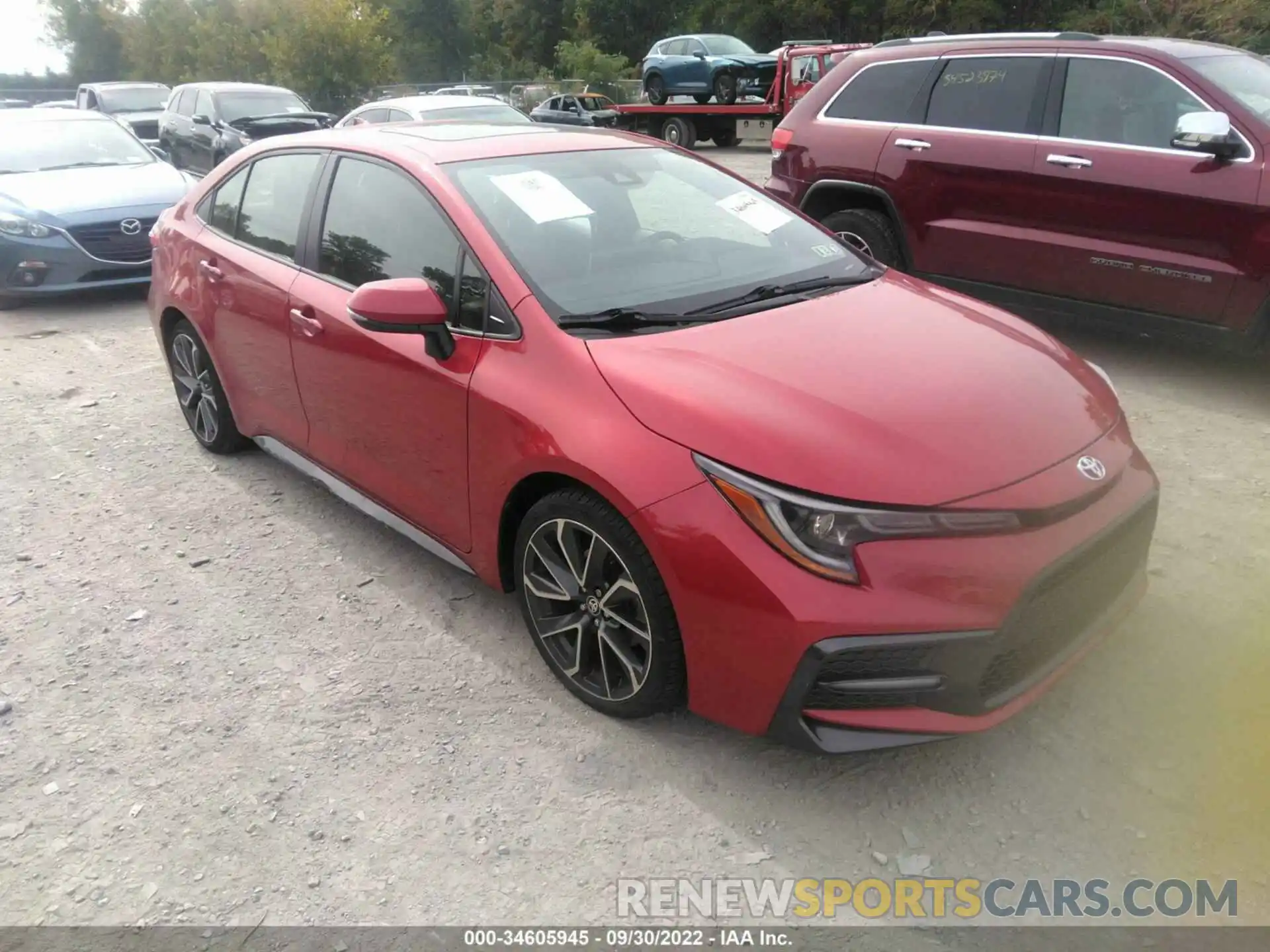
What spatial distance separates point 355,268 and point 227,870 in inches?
81.8

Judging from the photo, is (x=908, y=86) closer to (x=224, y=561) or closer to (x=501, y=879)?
(x=224, y=561)

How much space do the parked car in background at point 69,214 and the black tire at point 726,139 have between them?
1536cm

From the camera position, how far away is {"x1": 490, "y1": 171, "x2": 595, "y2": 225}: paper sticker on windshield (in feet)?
10.6

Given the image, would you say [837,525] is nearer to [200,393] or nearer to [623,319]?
[623,319]

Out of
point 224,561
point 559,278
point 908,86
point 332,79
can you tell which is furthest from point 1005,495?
point 332,79

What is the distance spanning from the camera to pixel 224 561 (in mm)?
3957

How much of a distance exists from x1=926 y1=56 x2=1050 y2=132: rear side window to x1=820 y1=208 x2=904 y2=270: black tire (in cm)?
66

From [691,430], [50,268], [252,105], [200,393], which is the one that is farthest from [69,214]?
[252,105]

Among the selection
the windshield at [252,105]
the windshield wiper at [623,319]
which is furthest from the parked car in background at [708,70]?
the windshield wiper at [623,319]

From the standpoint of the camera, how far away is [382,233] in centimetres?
344

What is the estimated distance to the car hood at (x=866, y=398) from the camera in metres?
2.37

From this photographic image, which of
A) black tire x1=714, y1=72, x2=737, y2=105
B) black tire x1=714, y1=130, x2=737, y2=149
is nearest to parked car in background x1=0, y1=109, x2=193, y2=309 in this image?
black tire x1=714, y1=130, x2=737, y2=149

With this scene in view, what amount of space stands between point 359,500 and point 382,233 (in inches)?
40.7

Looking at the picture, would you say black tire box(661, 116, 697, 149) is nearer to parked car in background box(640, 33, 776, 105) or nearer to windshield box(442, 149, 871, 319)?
parked car in background box(640, 33, 776, 105)
